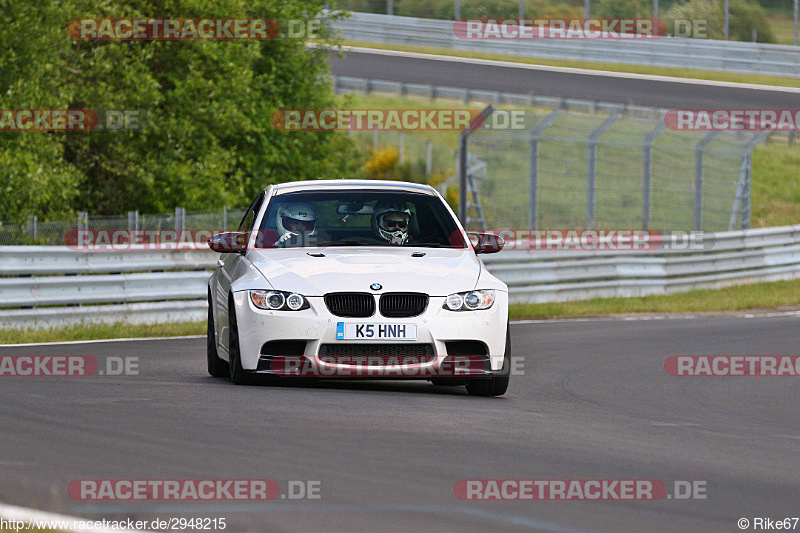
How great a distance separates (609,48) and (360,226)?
36517 mm

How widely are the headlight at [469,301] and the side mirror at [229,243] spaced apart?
183 cm

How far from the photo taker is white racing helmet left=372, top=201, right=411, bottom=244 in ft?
35.7

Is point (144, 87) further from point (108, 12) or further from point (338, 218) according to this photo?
point (338, 218)

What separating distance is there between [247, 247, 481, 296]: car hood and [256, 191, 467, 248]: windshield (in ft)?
1.00

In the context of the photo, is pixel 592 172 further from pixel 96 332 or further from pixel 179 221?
pixel 96 332

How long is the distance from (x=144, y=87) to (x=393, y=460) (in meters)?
21.8

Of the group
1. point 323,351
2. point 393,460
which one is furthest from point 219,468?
point 323,351

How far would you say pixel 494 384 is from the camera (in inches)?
407

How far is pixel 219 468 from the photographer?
6777 mm

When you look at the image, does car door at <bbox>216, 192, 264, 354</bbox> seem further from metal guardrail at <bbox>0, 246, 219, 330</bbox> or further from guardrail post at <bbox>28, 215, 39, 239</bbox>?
guardrail post at <bbox>28, 215, 39, 239</bbox>

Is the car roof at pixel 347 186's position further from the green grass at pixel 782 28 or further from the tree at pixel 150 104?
the green grass at pixel 782 28

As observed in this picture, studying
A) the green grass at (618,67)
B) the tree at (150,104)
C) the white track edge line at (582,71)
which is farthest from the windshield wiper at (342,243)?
the green grass at (618,67)

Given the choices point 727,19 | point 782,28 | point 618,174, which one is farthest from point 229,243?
point 782,28

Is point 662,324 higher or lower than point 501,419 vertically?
lower
